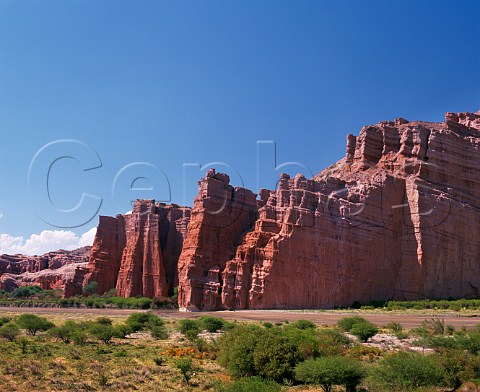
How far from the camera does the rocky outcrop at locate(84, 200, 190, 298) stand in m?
Result: 96.7

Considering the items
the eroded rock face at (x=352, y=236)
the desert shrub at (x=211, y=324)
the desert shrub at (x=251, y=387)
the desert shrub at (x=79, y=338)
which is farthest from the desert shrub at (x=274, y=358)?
the eroded rock face at (x=352, y=236)

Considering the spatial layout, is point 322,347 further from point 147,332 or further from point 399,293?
point 399,293

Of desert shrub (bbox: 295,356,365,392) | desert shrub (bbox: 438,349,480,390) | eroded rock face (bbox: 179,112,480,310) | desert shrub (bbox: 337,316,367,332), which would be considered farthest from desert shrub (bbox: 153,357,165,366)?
eroded rock face (bbox: 179,112,480,310)

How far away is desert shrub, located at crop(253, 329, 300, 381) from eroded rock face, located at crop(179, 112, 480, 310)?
159 feet

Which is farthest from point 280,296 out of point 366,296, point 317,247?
point 366,296

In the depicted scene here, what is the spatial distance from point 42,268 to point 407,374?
150 meters

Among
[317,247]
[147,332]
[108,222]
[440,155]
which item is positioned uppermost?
[440,155]

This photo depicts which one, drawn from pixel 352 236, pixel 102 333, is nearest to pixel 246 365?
pixel 102 333

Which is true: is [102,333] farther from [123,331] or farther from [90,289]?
[90,289]

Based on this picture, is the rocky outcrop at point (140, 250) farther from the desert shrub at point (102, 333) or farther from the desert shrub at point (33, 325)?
the desert shrub at point (102, 333)

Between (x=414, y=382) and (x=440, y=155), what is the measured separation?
68.9m

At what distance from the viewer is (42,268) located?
152 m

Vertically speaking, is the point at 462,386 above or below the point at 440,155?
below

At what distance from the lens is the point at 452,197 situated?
78812mm
